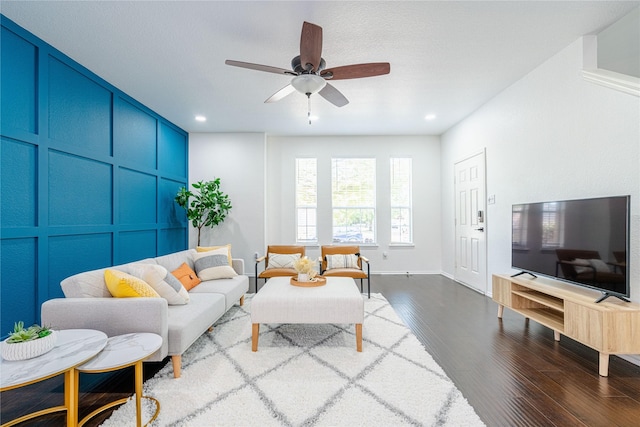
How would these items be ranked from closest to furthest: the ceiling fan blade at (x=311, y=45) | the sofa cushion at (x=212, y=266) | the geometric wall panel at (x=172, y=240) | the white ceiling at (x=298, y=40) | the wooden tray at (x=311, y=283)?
the ceiling fan blade at (x=311, y=45) < the white ceiling at (x=298, y=40) < the wooden tray at (x=311, y=283) < the sofa cushion at (x=212, y=266) < the geometric wall panel at (x=172, y=240)

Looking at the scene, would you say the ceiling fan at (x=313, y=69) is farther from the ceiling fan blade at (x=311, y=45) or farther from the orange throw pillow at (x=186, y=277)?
the orange throw pillow at (x=186, y=277)

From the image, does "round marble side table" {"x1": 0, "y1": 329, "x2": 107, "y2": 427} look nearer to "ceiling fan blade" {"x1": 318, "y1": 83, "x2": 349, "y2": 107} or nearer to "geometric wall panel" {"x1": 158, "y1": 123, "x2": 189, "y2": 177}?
"ceiling fan blade" {"x1": 318, "y1": 83, "x2": 349, "y2": 107}

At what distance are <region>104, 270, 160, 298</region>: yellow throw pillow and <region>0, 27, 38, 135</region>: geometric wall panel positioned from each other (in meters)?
1.56

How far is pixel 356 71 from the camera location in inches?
97.7

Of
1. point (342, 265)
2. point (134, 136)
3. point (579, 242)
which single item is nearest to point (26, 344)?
point (134, 136)

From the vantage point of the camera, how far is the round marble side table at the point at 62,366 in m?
1.30

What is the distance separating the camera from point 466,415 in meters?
1.71

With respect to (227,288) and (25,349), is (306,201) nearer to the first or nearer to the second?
(227,288)

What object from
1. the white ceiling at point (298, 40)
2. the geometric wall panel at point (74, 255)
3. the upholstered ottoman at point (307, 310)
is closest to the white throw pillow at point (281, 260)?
the upholstered ottoman at point (307, 310)

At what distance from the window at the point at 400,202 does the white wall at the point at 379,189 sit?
0.11 meters

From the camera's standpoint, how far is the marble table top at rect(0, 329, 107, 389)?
1.30 metres

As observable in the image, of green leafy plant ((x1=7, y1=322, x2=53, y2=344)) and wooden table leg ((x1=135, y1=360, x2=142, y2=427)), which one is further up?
green leafy plant ((x1=7, y1=322, x2=53, y2=344))

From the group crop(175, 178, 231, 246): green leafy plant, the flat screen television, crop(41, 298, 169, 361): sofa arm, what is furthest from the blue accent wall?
the flat screen television

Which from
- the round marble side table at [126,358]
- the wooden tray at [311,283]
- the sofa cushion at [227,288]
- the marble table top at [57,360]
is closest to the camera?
the marble table top at [57,360]
